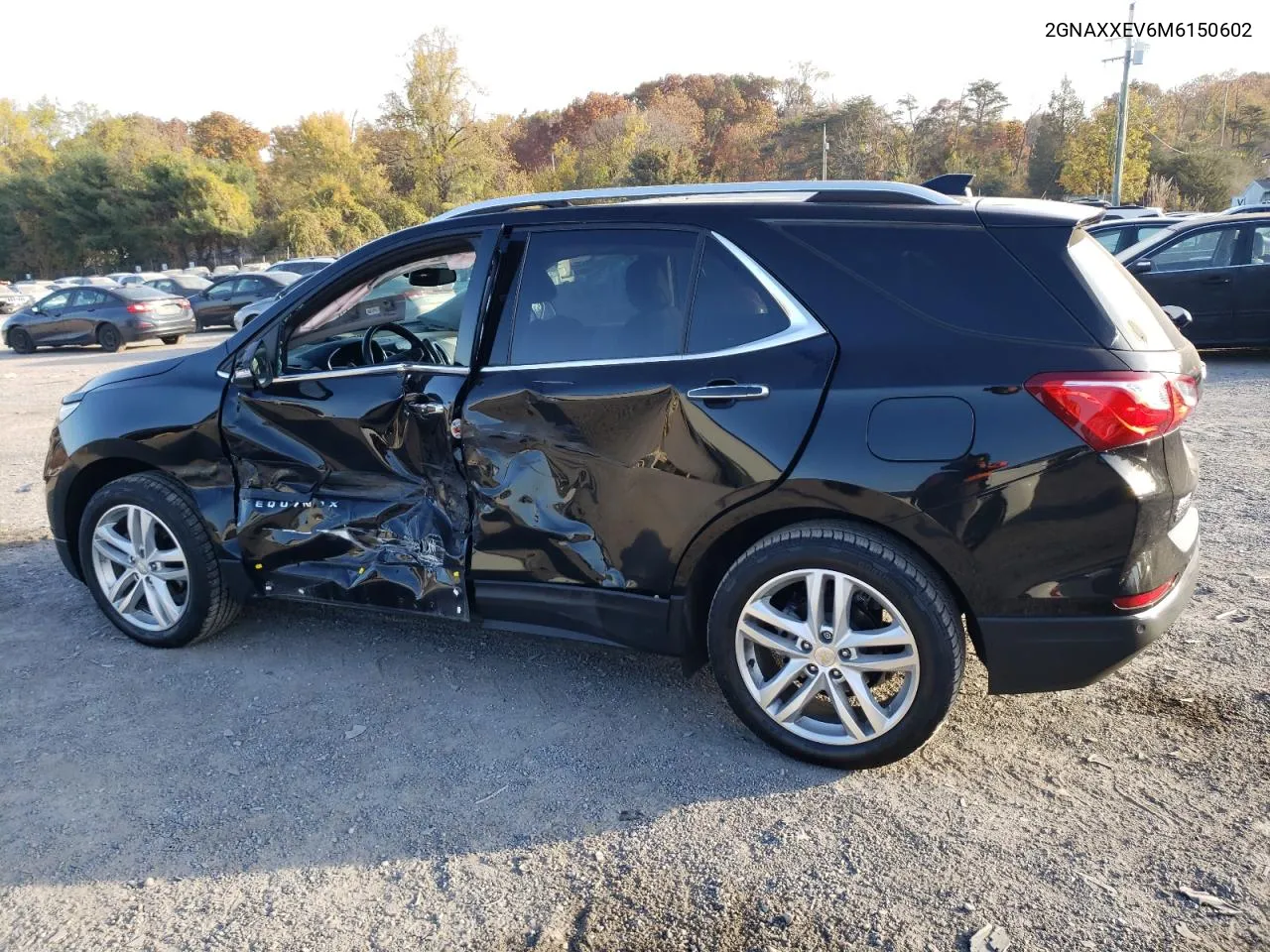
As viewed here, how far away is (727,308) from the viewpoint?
3.33 meters

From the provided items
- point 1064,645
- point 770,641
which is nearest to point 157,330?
point 770,641

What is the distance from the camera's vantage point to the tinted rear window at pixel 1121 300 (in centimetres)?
300

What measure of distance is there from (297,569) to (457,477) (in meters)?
0.89

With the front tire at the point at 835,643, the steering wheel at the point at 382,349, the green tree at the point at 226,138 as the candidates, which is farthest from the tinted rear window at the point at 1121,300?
the green tree at the point at 226,138

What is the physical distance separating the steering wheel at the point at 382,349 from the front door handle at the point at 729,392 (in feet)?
4.74

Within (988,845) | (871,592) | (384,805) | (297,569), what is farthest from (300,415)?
(988,845)

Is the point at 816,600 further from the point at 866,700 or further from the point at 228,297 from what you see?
the point at 228,297

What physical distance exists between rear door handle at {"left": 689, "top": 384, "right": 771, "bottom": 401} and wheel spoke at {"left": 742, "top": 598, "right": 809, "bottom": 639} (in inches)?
26.6

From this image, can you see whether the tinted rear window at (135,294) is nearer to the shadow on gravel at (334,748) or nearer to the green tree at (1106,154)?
the shadow on gravel at (334,748)

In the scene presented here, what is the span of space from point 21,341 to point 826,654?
23.5m

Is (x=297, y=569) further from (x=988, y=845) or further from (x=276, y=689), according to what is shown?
(x=988, y=845)

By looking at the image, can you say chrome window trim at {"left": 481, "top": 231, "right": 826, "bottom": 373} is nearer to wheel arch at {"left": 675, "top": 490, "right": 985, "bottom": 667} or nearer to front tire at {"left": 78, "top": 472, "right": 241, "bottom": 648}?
wheel arch at {"left": 675, "top": 490, "right": 985, "bottom": 667}

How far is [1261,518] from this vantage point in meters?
5.60

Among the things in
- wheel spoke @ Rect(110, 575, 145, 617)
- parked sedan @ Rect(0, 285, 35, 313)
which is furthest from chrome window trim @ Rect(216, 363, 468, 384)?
parked sedan @ Rect(0, 285, 35, 313)
